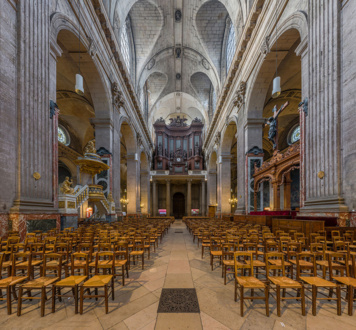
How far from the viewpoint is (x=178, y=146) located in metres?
36.8

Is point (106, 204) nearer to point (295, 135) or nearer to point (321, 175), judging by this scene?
point (321, 175)

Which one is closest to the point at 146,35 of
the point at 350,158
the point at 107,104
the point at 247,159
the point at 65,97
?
the point at 65,97

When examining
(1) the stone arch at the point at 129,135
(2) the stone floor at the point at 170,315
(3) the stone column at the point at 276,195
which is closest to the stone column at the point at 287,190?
(3) the stone column at the point at 276,195

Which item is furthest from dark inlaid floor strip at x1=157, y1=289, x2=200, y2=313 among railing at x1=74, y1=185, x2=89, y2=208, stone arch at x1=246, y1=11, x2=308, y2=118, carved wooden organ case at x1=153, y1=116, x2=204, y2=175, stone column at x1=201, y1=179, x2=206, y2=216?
carved wooden organ case at x1=153, y1=116, x2=204, y2=175

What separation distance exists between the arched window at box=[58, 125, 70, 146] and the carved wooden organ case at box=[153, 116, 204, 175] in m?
14.4

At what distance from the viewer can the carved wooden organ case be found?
34.7 m

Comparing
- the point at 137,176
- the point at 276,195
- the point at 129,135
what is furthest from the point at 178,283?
the point at 129,135

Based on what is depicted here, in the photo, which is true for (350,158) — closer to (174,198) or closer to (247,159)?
(247,159)

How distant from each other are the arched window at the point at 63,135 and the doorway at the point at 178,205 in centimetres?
1927

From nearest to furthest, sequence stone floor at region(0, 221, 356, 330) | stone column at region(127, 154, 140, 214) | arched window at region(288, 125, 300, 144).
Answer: stone floor at region(0, 221, 356, 330), stone column at region(127, 154, 140, 214), arched window at region(288, 125, 300, 144)

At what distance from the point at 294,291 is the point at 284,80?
14612mm

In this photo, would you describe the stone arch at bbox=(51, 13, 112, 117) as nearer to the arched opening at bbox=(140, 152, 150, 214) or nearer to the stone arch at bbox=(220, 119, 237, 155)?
the stone arch at bbox=(220, 119, 237, 155)

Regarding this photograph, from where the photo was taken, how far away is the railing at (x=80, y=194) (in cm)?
1015

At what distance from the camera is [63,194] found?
885cm
